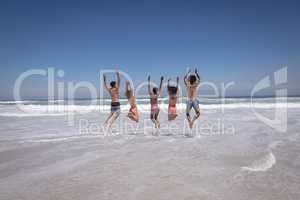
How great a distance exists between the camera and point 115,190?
131 inches

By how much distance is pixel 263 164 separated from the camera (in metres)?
4.43

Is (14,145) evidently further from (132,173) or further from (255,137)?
(255,137)

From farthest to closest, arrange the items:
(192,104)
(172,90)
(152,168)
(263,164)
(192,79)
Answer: (172,90) → (192,79) → (192,104) → (263,164) → (152,168)

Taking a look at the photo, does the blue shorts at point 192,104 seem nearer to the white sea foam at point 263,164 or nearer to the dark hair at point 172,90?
the dark hair at point 172,90

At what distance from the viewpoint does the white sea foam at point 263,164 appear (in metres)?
4.12

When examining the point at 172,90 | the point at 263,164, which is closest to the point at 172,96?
the point at 172,90

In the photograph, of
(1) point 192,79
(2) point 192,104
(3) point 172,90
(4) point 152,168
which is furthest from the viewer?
(3) point 172,90

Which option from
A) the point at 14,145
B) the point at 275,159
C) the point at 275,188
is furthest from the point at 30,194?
the point at 275,159

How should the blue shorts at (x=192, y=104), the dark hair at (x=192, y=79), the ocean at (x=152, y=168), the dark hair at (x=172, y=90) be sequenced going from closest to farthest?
the ocean at (x=152, y=168) → the blue shorts at (x=192, y=104) → the dark hair at (x=192, y=79) → the dark hair at (x=172, y=90)

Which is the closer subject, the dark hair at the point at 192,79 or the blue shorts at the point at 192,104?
the blue shorts at the point at 192,104

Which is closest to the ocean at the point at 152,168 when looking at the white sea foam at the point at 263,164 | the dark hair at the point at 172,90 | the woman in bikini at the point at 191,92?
the white sea foam at the point at 263,164

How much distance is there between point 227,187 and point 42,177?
9.50 ft

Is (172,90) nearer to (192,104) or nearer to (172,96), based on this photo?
(172,96)

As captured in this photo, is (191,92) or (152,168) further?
(191,92)
